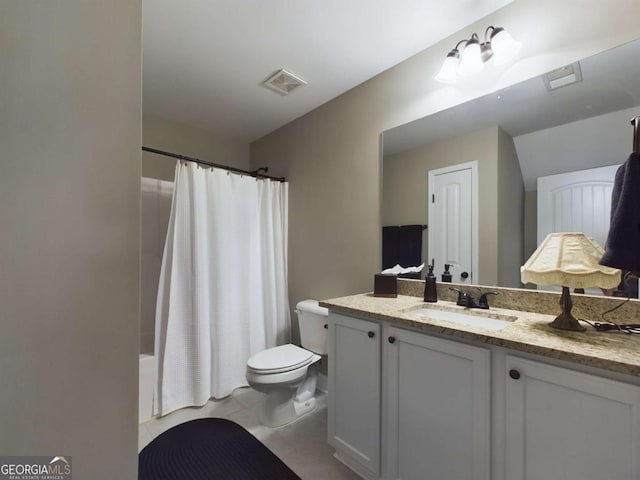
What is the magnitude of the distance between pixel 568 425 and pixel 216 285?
214cm

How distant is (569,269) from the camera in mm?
1013

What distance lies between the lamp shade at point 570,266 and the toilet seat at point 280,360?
55.4 inches

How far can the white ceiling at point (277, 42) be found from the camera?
1407 millimetres

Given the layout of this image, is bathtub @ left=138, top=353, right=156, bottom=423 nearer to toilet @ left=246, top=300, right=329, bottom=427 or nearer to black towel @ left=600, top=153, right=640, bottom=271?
toilet @ left=246, top=300, right=329, bottom=427

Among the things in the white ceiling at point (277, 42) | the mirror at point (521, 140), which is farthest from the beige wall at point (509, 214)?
the white ceiling at point (277, 42)

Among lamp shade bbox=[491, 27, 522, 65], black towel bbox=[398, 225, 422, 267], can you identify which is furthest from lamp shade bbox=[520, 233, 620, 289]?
lamp shade bbox=[491, 27, 522, 65]

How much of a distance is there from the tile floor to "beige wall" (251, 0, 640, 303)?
2.97 feet

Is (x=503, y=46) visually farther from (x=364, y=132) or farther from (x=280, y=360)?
(x=280, y=360)

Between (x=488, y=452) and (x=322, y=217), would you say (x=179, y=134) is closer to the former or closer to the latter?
(x=322, y=217)

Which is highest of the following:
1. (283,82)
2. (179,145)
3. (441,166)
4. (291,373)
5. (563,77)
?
(283,82)

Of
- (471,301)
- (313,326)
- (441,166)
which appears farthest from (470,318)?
(313,326)

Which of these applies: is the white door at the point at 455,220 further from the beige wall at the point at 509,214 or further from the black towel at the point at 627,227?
the black towel at the point at 627,227

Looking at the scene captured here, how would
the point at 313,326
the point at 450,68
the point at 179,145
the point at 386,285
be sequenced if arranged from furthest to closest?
the point at 179,145
the point at 313,326
the point at 386,285
the point at 450,68

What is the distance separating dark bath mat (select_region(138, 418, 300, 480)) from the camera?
1439 mm
